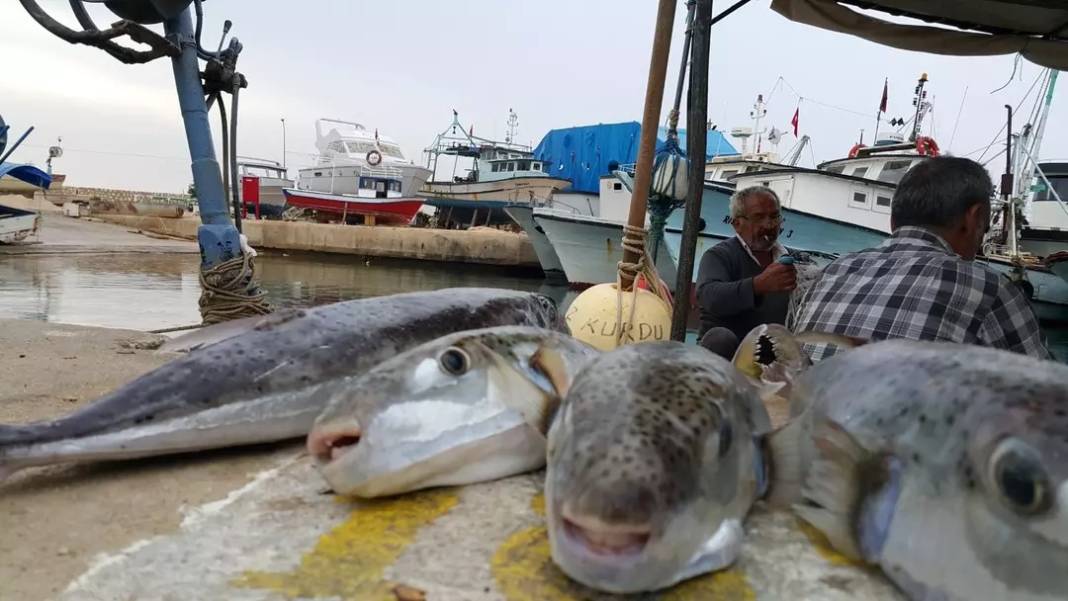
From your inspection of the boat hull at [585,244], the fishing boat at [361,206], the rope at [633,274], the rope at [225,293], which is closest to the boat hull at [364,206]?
the fishing boat at [361,206]

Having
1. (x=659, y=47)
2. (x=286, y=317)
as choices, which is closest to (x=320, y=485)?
(x=286, y=317)

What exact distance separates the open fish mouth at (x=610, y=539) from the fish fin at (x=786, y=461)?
50 centimetres

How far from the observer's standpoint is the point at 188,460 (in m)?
1.94

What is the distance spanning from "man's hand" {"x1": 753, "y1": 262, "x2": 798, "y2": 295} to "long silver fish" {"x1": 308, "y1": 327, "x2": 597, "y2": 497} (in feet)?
8.02

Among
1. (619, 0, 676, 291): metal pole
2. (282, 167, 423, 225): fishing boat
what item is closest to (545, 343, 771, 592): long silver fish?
(619, 0, 676, 291): metal pole

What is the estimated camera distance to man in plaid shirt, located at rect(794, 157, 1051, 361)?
2.30m

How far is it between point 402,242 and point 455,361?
80.4 feet

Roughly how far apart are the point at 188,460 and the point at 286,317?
0.56 m

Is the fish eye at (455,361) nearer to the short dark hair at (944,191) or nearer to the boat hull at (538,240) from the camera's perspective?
the short dark hair at (944,191)

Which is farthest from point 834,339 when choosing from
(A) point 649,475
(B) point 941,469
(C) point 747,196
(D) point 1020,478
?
(C) point 747,196

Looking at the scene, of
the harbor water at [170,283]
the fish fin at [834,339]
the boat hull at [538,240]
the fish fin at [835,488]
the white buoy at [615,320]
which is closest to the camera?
the fish fin at [835,488]

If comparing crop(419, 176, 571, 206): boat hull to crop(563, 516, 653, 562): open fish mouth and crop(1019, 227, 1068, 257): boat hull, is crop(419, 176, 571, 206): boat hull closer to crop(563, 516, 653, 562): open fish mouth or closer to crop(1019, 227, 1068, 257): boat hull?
crop(1019, 227, 1068, 257): boat hull

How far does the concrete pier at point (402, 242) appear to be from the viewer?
Result: 80.8ft

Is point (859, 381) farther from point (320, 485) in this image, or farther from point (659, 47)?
point (659, 47)
